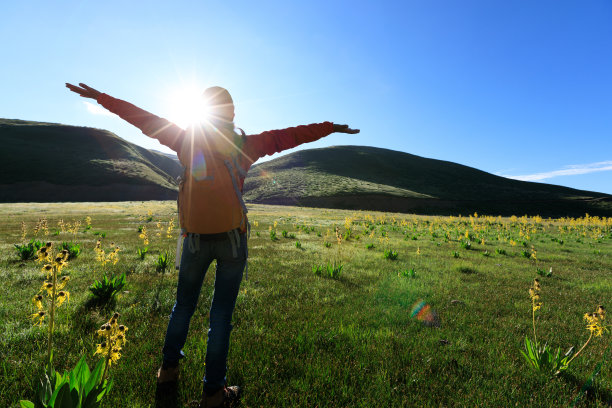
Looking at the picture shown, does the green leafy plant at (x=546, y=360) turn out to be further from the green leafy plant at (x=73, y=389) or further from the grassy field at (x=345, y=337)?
the green leafy plant at (x=73, y=389)

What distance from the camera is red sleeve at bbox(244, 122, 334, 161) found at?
3021 millimetres

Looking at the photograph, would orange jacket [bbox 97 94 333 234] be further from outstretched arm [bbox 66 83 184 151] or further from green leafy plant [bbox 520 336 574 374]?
green leafy plant [bbox 520 336 574 374]

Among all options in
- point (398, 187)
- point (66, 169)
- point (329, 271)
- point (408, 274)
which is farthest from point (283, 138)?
point (66, 169)

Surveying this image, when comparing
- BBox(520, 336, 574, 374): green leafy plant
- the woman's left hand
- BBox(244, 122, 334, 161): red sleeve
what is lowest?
BBox(520, 336, 574, 374): green leafy plant

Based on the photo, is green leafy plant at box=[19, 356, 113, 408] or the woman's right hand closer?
green leafy plant at box=[19, 356, 113, 408]

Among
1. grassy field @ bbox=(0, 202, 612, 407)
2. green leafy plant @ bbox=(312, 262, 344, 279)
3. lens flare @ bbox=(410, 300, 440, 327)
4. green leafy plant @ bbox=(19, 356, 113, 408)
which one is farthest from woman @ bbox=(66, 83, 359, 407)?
green leafy plant @ bbox=(312, 262, 344, 279)

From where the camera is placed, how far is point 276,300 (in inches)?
215

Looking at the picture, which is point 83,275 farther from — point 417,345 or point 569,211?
point 569,211

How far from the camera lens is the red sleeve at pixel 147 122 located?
2.85m

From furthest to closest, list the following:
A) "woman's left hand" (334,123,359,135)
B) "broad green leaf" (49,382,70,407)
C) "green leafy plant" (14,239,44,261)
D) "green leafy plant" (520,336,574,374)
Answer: "green leafy plant" (14,239,44,261), "woman's left hand" (334,123,359,135), "green leafy plant" (520,336,574,374), "broad green leaf" (49,382,70,407)

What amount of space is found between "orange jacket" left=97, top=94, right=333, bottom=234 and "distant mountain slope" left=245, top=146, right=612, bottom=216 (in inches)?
2761

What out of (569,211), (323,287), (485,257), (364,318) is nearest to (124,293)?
(323,287)

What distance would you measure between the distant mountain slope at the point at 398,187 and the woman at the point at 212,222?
2764 inches

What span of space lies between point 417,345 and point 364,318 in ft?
3.49
